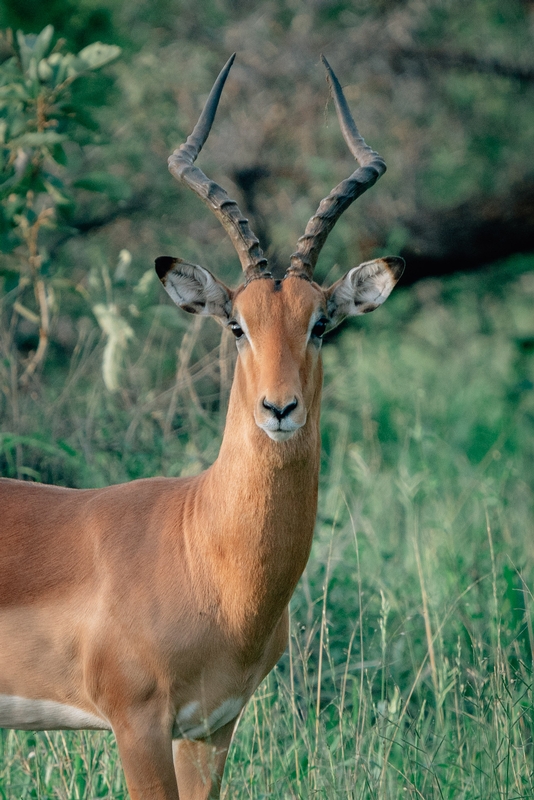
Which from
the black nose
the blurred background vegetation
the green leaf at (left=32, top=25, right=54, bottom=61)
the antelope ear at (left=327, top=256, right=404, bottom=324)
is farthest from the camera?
the blurred background vegetation

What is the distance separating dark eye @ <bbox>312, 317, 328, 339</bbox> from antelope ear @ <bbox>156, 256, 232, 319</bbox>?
0.41m

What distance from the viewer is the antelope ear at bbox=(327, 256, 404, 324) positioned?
13.9ft

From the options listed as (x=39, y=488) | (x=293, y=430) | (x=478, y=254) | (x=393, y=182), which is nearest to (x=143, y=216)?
(x=393, y=182)

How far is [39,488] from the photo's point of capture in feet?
14.2

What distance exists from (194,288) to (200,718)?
1.70 metres

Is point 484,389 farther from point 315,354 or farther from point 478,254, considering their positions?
point 315,354

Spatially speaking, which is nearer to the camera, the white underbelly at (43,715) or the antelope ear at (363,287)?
the white underbelly at (43,715)

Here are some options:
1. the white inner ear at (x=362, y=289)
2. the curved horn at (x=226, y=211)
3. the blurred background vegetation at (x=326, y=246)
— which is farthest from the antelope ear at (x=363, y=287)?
the blurred background vegetation at (x=326, y=246)

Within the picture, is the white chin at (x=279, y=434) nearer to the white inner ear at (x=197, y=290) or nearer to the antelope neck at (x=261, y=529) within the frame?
the antelope neck at (x=261, y=529)

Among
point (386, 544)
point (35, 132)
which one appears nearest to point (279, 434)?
point (35, 132)

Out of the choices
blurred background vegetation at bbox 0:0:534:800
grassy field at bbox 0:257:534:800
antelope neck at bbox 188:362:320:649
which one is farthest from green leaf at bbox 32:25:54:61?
antelope neck at bbox 188:362:320:649

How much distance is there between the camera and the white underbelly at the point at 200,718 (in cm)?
370

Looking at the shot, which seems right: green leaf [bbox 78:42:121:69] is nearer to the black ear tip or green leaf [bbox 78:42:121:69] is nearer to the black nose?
the black ear tip

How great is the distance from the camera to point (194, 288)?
4246 mm
